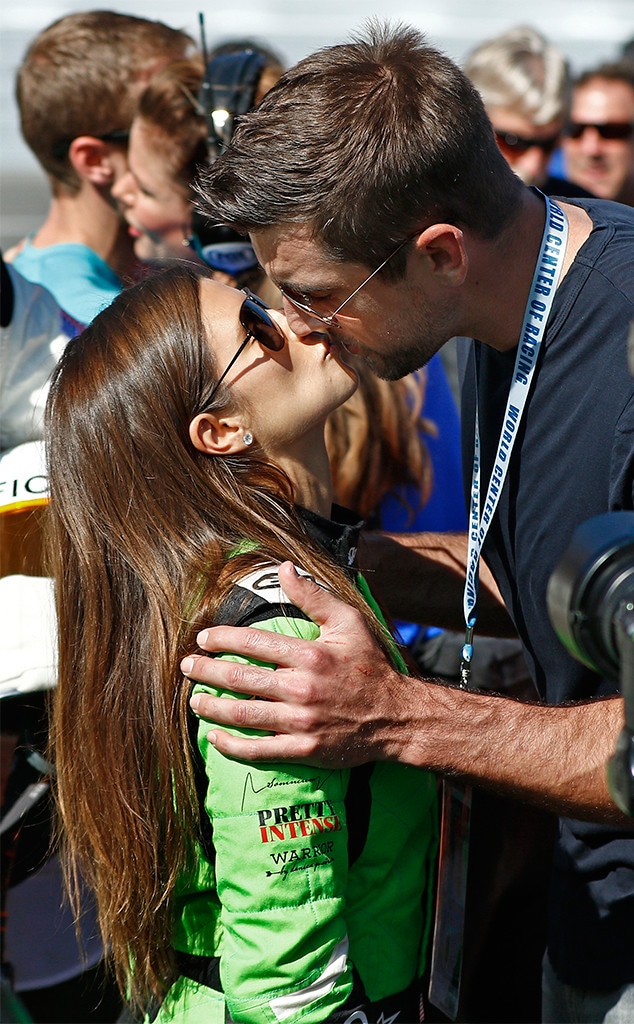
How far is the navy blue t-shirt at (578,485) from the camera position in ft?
6.63

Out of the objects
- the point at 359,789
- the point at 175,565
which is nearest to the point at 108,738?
the point at 175,565

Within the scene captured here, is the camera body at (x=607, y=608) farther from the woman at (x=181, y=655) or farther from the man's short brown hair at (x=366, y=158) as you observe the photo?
the man's short brown hair at (x=366, y=158)

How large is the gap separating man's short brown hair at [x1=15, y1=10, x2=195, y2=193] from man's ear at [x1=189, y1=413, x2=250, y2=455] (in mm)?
2352

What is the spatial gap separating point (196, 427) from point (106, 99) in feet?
8.08

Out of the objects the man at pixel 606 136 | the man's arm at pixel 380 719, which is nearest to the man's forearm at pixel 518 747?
the man's arm at pixel 380 719

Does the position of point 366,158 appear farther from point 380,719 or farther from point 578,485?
point 380,719

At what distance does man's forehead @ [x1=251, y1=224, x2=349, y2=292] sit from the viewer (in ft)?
7.13

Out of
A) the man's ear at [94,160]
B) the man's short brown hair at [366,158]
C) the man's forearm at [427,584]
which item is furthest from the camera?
the man's ear at [94,160]

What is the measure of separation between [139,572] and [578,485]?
85cm

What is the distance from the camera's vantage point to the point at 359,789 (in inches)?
75.0

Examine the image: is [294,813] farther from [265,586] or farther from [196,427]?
[196,427]

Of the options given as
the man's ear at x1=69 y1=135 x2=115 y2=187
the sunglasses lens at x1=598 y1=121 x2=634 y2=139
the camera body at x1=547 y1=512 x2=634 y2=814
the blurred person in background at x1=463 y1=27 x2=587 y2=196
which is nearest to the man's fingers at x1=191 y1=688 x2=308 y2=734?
the camera body at x1=547 y1=512 x2=634 y2=814

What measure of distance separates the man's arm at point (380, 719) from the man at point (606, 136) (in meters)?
4.84

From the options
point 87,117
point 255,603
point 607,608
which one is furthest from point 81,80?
point 607,608
